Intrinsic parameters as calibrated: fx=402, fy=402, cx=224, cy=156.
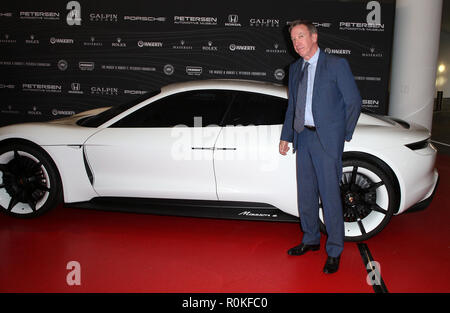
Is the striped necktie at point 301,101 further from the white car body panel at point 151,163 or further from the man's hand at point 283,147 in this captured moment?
the white car body panel at point 151,163

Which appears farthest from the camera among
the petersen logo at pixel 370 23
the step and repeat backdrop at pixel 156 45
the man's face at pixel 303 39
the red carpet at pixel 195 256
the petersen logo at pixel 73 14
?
the petersen logo at pixel 73 14

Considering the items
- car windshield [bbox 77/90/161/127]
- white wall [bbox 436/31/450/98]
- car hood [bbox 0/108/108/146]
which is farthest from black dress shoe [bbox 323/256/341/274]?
white wall [bbox 436/31/450/98]

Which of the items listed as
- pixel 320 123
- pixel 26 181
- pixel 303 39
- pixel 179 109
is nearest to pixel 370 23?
pixel 179 109

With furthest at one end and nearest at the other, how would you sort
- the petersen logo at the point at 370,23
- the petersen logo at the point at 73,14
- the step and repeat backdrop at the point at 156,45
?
the petersen logo at the point at 73,14
the step and repeat backdrop at the point at 156,45
the petersen logo at the point at 370,23

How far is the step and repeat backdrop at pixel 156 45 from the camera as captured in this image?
6992 mm

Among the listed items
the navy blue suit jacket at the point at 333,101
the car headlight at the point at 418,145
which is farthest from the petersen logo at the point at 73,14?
the car headlight at the point at 418,145

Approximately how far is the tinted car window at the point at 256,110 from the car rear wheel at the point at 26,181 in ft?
5.36

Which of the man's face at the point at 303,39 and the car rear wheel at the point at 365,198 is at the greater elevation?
the man's face at the point at 303,39

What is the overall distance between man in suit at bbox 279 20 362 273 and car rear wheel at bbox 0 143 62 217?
2.03 m

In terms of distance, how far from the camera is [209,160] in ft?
10.6

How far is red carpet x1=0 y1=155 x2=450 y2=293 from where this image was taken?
2.66m

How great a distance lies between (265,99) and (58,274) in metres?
2.04

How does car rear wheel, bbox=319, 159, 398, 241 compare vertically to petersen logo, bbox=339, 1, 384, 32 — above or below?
below

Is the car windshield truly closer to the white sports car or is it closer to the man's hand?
the white sports car
